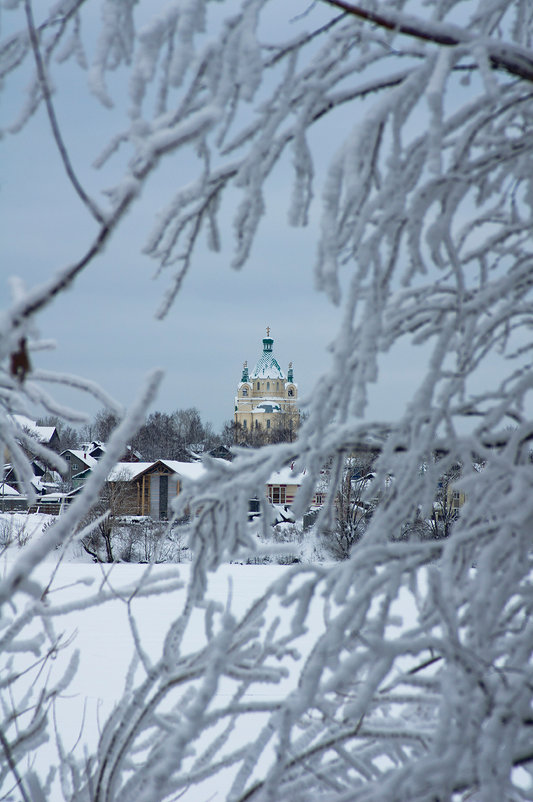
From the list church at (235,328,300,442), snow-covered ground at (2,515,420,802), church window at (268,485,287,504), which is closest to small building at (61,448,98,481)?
church window at (268,485,287,504)

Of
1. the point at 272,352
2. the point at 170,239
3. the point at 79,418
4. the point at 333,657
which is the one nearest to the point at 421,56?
the point at 170,239

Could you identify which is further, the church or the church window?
the church

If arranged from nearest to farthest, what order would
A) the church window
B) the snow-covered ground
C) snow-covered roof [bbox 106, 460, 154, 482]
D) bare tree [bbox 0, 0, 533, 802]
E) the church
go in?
bare tree [bbox 0, 0, 533, 802] → the snow-covered ground → snow-covered roof [bbox 106, 460, 154, 482] → the church window → the church

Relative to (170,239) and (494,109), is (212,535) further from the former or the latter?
(494,109)

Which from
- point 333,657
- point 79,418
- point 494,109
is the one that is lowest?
point 333,657

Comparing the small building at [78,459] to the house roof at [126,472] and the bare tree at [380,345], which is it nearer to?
the house roof at [126,472]

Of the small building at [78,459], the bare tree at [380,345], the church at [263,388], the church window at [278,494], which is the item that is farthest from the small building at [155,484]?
the church at [263,388]

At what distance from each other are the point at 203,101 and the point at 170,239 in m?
0.37

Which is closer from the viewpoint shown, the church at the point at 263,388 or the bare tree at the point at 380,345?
the bare tree at the point at 380,345

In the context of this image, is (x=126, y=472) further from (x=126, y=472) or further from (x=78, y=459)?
(x=78, y=459)

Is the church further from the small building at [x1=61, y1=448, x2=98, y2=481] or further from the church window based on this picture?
the church window

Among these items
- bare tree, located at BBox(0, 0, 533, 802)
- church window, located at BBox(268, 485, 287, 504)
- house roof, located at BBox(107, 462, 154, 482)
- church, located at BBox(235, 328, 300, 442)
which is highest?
church, located at BBox(235, 328, 300, 442)

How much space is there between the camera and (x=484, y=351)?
1.95 meters

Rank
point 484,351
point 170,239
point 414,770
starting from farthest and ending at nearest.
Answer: point 484,351, point 170,239, point 414,770
